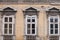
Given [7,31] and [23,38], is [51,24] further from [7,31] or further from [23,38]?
[7,31]

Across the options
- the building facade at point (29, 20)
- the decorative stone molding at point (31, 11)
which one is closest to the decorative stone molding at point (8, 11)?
the building facade at point (29, 20)

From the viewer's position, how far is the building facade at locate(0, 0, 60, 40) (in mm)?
13578

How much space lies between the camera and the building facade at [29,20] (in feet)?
44.5

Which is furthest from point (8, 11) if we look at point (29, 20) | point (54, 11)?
point (54, 11)

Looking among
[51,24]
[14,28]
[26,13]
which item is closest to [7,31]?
[14,28]

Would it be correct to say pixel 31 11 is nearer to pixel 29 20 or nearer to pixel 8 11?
pixel 29 20

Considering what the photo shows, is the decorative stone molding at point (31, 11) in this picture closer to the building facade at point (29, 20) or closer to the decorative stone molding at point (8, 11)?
the building facade at point (29, 20)

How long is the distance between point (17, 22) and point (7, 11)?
0.93 m

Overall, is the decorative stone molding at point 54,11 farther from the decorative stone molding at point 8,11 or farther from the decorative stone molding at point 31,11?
the decorative stone molding at point 8,11

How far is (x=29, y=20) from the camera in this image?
44.7 ft

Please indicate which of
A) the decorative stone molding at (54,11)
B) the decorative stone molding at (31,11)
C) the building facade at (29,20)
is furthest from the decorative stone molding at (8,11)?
the decorative stone molding at (54,11)

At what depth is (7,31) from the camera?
13641mm

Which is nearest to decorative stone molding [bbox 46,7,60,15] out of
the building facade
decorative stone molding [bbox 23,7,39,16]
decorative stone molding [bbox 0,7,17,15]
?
the building facade

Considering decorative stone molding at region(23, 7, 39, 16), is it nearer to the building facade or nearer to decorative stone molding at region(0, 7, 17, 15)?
the building facade
